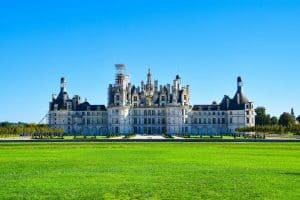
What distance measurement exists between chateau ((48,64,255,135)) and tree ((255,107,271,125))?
7627mm

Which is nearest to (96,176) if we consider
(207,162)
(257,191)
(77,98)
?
(257,191)

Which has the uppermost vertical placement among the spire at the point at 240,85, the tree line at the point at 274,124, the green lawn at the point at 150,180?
the spire at the point at 240,85

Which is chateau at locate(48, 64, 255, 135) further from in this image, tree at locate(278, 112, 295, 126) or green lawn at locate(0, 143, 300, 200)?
green lawn at locate(0, 143, 300, 200)

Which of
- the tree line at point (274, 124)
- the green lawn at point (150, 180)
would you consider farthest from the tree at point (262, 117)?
the green lawn at point (150, 180)

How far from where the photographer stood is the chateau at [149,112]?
118188 millimetres

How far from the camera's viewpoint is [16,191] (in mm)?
15938

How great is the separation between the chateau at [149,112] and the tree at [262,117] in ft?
25.0

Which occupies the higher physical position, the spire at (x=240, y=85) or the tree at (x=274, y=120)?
the spire at (x=240, y=85)

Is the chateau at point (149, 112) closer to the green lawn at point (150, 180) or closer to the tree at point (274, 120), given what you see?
the tree at point (274, 120)

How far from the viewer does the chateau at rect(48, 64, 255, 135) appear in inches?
4653

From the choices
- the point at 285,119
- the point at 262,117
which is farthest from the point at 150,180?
the point at 262,117

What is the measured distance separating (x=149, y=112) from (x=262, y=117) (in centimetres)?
2791

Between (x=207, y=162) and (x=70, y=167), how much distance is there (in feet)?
21.6

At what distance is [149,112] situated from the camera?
119438 millimetres
